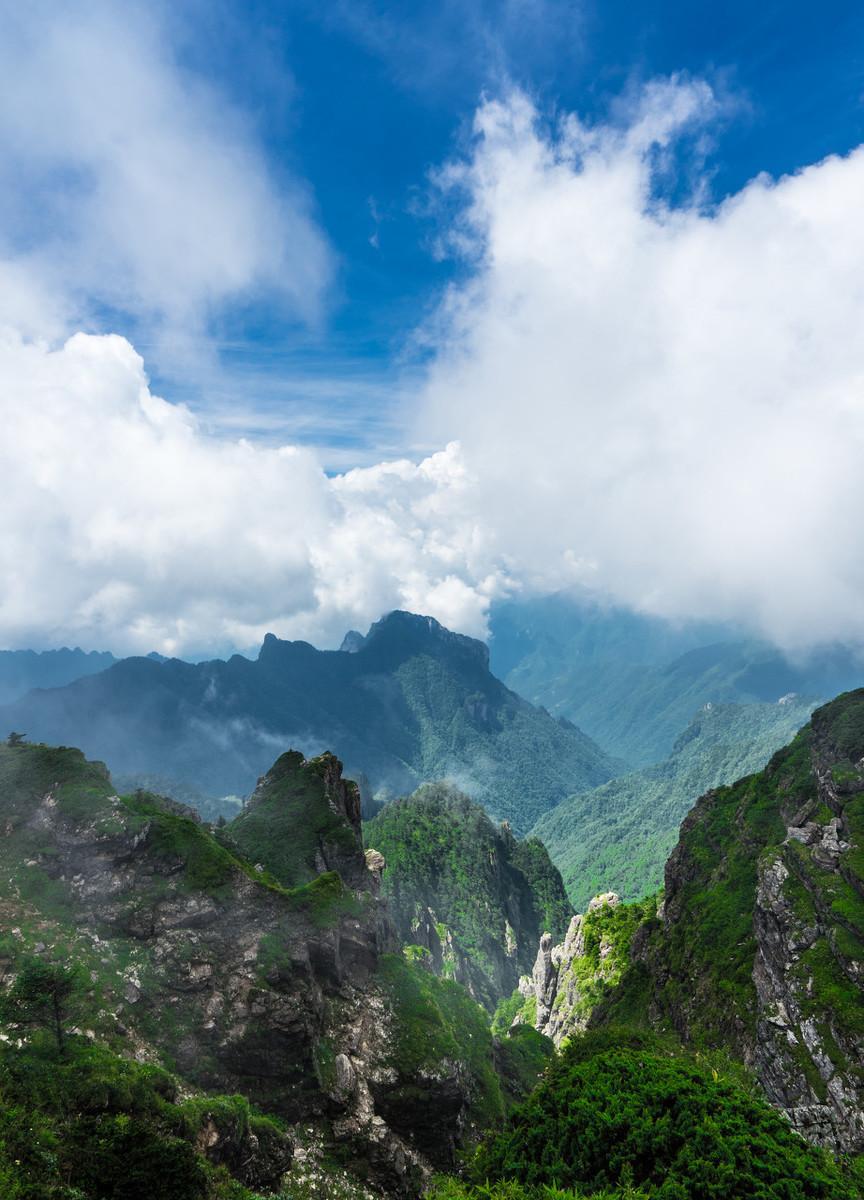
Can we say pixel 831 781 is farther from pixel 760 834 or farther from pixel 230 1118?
pixel 230 1118

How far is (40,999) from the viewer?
140 feet

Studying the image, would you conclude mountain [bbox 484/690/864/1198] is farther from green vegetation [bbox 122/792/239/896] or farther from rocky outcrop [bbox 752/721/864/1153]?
green vegetation [bbox 122/792/239/896]

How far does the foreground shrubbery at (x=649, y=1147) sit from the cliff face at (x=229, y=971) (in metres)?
20.0

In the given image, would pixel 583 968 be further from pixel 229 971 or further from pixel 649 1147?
pixel 649 1147

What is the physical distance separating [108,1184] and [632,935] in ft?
354

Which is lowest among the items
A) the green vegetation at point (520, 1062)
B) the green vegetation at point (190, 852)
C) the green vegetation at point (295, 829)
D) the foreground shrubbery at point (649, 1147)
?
the green vegetation at point (520, 1062)

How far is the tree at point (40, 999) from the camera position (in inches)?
1624

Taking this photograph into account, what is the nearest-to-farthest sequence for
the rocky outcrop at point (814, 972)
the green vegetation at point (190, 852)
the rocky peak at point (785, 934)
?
1. the rocky outcrop at point (814, 972)
2. the rocky peak at point (785, 934)
3. the green vegetation at point (190, 852)

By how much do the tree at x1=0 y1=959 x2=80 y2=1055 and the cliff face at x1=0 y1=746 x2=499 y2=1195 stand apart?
5710mm

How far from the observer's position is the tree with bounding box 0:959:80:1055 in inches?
1624

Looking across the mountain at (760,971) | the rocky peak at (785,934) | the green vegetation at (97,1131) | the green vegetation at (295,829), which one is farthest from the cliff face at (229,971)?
the rocky peak at (785,934)

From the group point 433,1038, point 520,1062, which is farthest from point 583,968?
point 433,1038

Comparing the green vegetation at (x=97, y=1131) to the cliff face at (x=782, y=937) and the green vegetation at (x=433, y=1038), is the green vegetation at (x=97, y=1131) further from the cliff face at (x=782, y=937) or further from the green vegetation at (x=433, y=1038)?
the cliff face at (x=782, y=937)

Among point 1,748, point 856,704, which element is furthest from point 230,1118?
point 856,704
